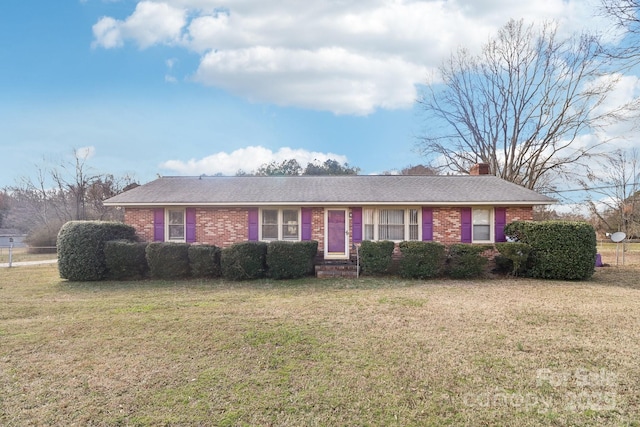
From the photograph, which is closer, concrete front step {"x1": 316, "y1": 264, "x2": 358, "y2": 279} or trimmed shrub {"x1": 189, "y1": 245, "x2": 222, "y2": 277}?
trimmed shrub {"x1": 189, "y1": 245, "x2": 222, "y2": 277}

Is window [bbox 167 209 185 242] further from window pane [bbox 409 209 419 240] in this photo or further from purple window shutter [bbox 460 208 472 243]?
purple window shutter [bbox 460 208 472 243]

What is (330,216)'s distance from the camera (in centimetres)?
1280

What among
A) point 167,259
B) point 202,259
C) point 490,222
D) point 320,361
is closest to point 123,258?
point 167,259

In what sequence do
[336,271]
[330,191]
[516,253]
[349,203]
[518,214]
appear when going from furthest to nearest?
[330,191], [518,214], [349,203], [336,271], [516,253]

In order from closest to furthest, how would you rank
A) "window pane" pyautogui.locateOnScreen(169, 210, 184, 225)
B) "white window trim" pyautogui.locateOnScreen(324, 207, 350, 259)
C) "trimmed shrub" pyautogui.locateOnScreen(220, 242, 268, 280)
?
"trimmed shrub" pyautogui.locateOnScreen(220, 242, 268, 280) → "white window trim" pyautogui.locateOnScreen(324, 207, 350, 259) → "window pane" pyautogui.locateOnScreen(169, 210, 184, 225)

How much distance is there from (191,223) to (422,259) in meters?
8.34

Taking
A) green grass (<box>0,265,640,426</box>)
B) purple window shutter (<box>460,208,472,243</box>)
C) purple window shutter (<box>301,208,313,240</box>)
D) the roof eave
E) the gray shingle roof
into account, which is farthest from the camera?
purple window shutter (<box>301,208,313,240</box>)

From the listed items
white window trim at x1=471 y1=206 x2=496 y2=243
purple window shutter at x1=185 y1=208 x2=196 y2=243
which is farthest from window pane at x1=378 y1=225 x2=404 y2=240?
purple window shutter at x1=185 y1=208 x2=196 y2=243

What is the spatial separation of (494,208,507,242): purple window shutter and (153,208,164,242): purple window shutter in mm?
12286

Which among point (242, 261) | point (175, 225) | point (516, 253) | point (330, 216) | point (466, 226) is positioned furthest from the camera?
point (175, 225)

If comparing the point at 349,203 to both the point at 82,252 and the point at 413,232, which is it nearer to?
the point at 413,232

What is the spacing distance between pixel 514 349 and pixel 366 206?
8.39m

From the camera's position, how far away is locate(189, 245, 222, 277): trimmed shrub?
10.6 m

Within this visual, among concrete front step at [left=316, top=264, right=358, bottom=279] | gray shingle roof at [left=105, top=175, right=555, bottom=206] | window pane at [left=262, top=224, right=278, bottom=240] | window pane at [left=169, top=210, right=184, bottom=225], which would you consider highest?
gray shingle roof at [left=105, top=175, right=555, bottom=206]
